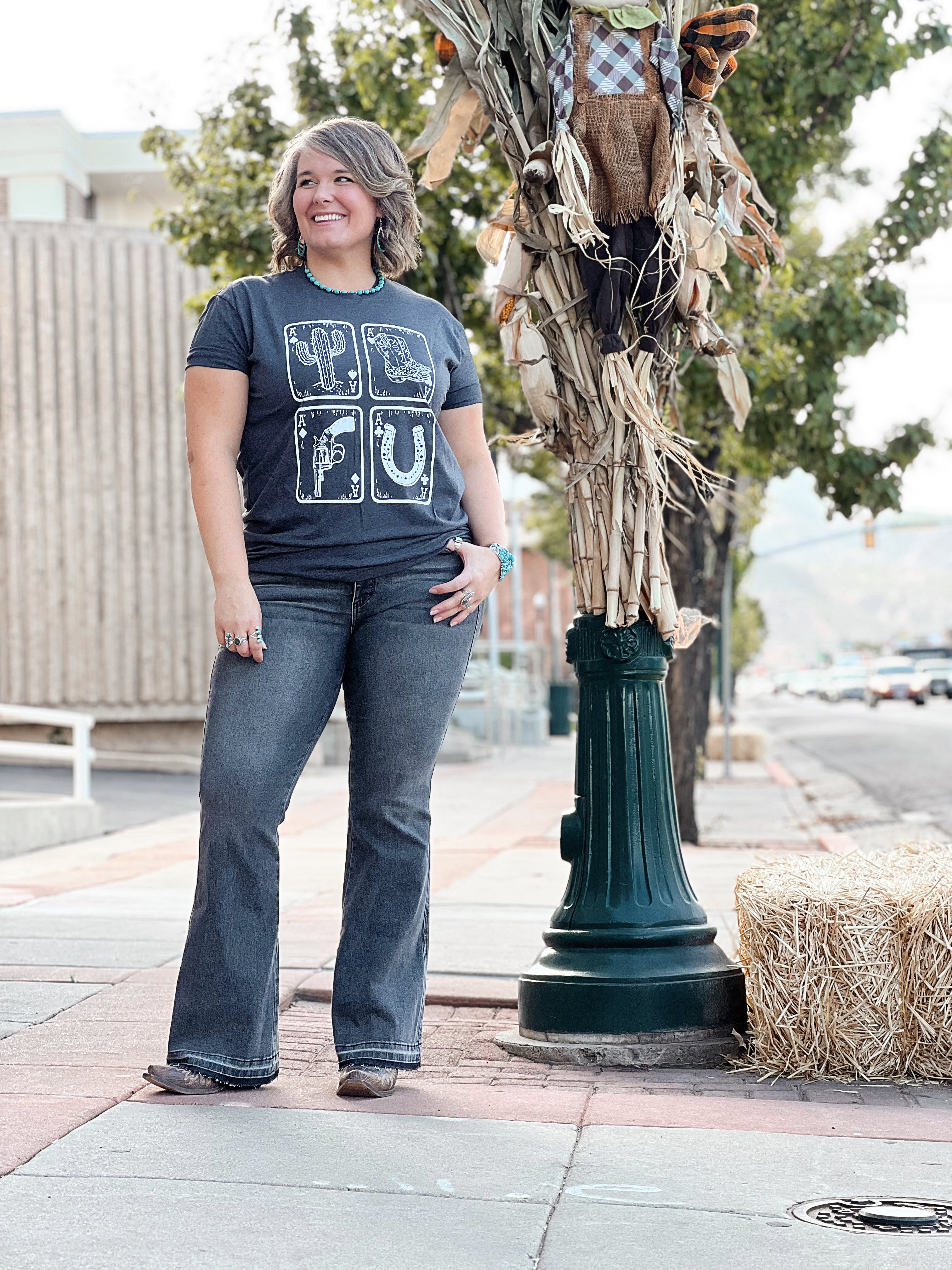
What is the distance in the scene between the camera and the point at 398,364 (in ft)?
10.4

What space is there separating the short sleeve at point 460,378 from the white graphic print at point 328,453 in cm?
33

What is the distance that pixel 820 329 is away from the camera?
8781 mm

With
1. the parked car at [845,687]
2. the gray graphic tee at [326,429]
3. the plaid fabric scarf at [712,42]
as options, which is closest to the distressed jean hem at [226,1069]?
the gray graphic tee at [326,429]

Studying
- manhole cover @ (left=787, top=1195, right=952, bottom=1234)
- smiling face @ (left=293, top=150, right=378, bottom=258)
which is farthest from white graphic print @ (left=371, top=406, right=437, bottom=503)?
manhole cover @ (left=787, top=1195, right=952, bottom=1234)

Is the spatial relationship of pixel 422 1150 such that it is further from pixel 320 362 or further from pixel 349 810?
pixel 320 362

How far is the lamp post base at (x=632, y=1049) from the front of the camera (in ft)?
12.1

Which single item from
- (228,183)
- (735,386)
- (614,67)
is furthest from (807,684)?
(614,67)

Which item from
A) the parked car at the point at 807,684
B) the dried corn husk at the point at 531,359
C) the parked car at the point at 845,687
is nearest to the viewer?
the dried corn husk at the point at 531,359

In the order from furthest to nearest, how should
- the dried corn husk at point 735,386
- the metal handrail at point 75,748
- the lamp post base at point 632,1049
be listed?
the metal handrail at point 75,748 → the dried corn husk at point 735,386 → the lamp post base at point 632,1049

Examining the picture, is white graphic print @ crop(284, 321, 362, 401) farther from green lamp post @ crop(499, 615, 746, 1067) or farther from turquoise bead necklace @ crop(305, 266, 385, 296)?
green lamp post @ crop(499, 615, 746, 1067)

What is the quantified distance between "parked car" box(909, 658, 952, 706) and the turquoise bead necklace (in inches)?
2053

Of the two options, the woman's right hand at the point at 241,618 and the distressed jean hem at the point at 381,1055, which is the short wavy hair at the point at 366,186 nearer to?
the woman's right hand at the point at 241,618

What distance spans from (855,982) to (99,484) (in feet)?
47.1

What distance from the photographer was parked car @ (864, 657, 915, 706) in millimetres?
62062
